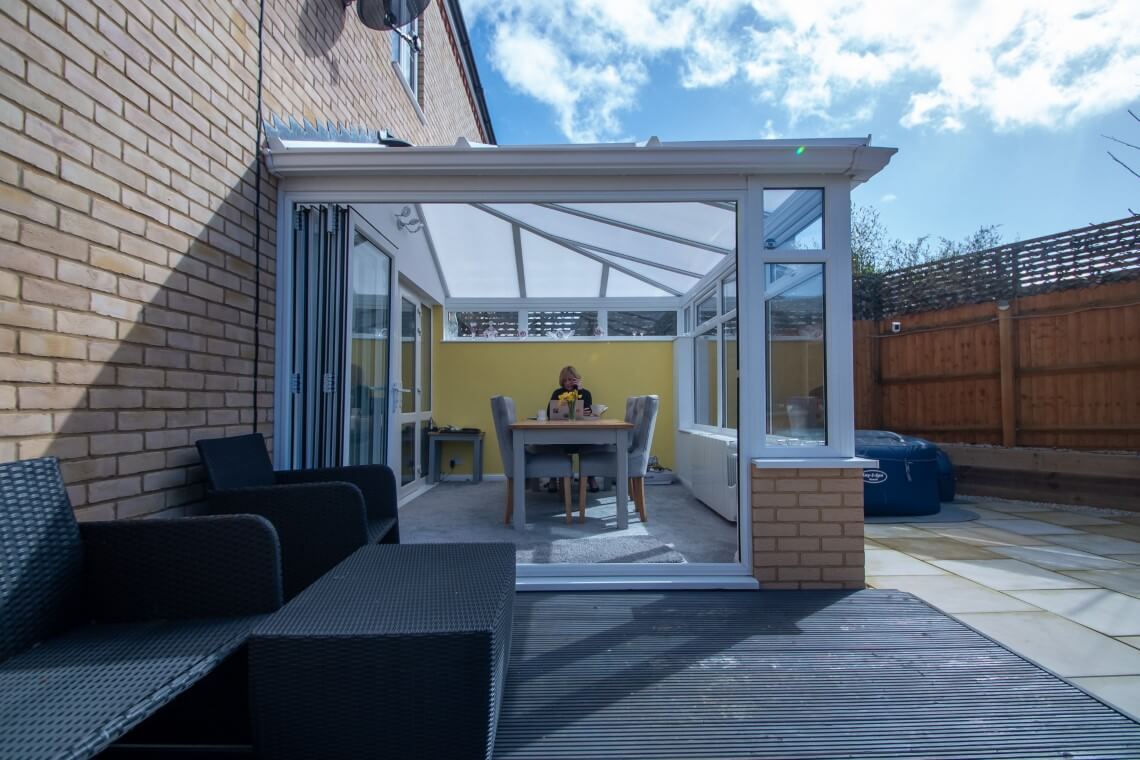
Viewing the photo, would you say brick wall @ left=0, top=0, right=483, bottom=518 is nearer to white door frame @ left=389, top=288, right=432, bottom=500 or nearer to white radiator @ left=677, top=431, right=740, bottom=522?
white door frame @ left=389, top=288, right=432, bottom=500

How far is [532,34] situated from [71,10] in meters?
7.66

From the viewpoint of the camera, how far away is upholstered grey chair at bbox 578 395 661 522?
486cm

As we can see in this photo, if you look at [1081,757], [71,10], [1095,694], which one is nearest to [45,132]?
[71,10]

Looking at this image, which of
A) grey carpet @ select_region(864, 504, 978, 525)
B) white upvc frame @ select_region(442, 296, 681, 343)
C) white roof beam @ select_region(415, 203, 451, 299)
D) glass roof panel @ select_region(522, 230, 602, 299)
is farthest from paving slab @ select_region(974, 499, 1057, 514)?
white roof beam @ select_region(415, 203, 451, 299)

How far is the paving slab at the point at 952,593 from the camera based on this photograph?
2.94 m

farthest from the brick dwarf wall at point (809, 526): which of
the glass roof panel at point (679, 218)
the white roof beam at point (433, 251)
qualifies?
the white roof beam at point (433, 251)

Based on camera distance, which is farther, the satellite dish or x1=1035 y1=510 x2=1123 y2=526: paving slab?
x1=1035 y1=510 x2=1123 y2=526: paving slab

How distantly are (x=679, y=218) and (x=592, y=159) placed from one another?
77.1 inches

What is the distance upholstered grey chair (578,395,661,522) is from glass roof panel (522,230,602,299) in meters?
2.09

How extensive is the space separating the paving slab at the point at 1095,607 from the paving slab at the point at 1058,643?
97 millimetres

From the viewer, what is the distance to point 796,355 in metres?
3.32

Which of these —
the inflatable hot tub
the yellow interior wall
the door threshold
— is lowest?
the door threshold

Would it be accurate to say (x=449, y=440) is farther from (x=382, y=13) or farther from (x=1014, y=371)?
(x=1014, y=371)

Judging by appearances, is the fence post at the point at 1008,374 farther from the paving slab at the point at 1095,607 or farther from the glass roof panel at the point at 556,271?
the glass roof panel at the point at 556,271
